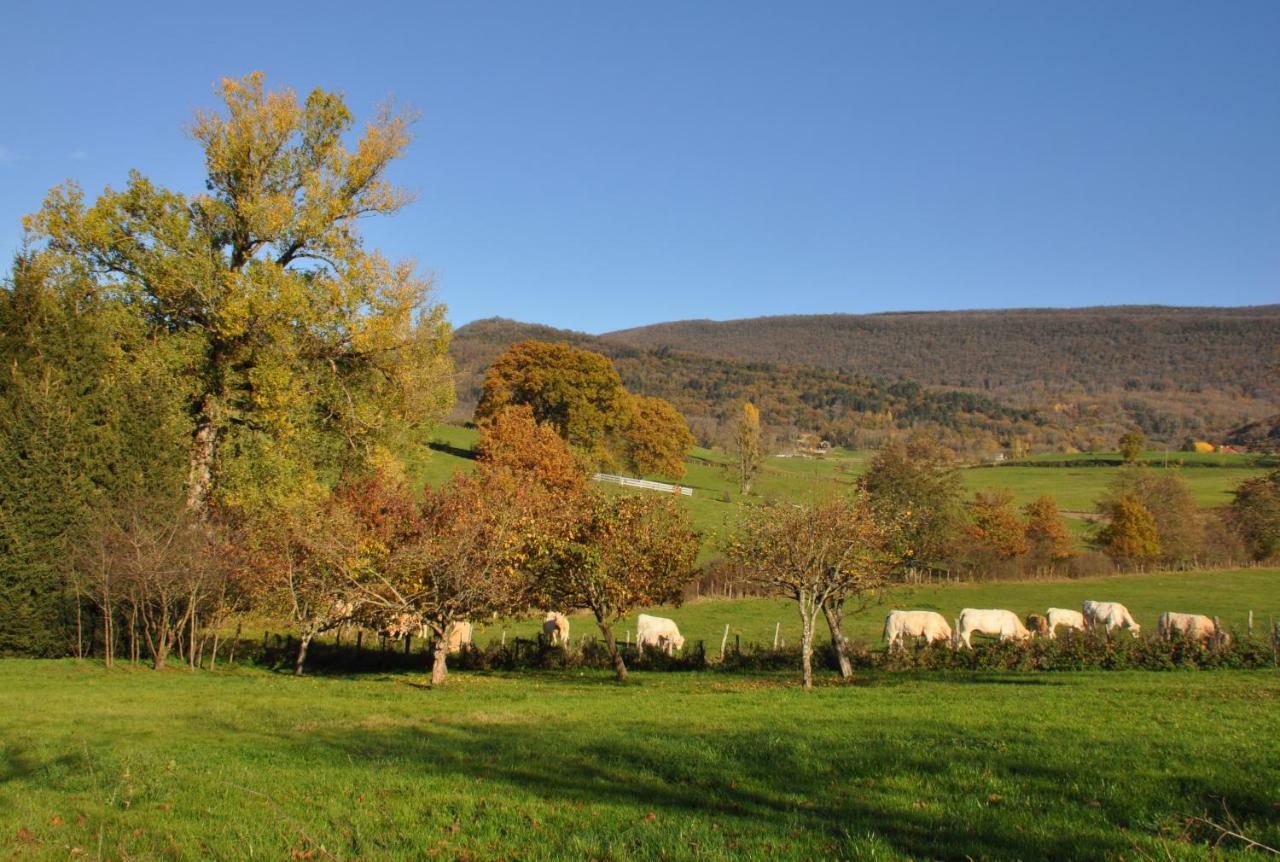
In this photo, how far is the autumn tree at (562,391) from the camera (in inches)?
2783

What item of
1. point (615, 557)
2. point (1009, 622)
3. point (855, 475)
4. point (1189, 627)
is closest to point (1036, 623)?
point (1009, 622)

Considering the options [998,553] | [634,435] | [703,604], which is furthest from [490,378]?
[998,553]

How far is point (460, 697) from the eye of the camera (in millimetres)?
19938

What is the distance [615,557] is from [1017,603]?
2756 cm

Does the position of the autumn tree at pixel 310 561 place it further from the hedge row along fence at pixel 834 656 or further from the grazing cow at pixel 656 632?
the grazing cow at pixel 656 632

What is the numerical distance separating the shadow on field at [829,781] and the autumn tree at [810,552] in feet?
28.1

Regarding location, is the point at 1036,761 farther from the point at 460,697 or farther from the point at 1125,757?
the point at 460,697

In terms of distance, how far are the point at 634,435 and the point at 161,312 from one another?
4919 cm

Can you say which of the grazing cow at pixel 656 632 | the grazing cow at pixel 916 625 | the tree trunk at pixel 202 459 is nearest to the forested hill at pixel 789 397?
the grazing cow at pixel 656 632

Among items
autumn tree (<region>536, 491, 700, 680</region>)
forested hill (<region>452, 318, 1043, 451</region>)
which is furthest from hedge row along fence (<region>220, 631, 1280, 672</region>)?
forested hill (<region>452, 318, 1043, 451</region>)

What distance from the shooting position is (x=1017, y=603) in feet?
147

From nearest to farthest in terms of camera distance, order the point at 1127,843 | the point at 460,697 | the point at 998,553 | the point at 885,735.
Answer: the point at 1127,843
the point at 885,735
the point at 460,697
the point at 998,553

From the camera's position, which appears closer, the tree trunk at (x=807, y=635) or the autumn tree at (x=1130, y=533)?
the tree trunk at (x=807, y=635)

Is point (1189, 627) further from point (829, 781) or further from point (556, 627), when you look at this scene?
point (829, 781)
